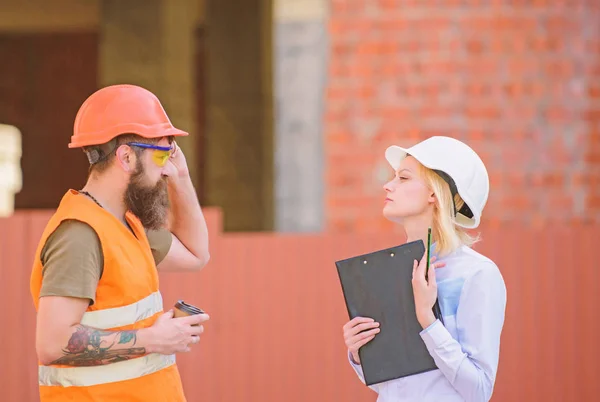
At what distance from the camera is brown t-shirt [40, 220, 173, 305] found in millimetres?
2727

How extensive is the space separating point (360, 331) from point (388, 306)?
0.12 metres

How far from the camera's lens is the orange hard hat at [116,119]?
2986 mm

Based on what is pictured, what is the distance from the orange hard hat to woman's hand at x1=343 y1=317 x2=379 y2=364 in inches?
32.6

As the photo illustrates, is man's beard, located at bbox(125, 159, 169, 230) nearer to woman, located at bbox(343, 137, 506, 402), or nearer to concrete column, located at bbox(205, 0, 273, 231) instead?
woman, located at bbox(343, 137, 506, 402)

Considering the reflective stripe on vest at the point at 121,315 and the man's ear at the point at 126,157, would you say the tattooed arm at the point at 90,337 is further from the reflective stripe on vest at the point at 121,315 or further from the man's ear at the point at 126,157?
the man's ear at the point at 126,157

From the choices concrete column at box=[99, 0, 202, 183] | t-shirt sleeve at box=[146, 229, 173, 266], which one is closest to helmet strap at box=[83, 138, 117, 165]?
t-shirt sleeve at box=[146, 229, 173, 266]

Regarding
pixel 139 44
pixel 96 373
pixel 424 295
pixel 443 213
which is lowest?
pixel 96 373

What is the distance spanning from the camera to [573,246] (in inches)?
224

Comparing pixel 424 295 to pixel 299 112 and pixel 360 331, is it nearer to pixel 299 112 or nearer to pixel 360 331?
pixel 360 331

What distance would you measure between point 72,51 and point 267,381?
14.8 metres

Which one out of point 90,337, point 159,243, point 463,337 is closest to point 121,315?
point 90,337

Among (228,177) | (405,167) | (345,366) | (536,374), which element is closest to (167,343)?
(405,167)

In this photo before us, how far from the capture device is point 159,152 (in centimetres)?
306

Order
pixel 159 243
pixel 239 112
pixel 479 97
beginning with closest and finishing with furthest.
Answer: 1. pixel 159 243
2. pixel 479 97
3. pixel 239 112
